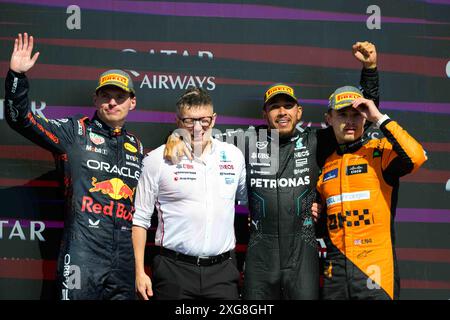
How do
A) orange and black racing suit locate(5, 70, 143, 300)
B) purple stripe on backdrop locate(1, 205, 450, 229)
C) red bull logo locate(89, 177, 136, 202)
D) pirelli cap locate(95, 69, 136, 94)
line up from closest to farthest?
orange and black racing suit locate(5, 70, 143, 300) → red bull logo locate(89, 177, 136, 202) → pirelli cap locate(95, 69, 136, 94) → purple stripe on backdrop locate(1, 205, 450, 229)

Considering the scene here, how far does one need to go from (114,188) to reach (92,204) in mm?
167

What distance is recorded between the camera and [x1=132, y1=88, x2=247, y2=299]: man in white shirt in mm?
3107

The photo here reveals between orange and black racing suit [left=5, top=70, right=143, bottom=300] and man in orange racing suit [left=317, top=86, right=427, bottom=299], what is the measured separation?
124 cm

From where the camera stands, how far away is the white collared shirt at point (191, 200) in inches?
124

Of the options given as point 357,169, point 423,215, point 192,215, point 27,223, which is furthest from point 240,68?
point 27,223

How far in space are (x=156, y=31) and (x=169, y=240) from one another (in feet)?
5.57

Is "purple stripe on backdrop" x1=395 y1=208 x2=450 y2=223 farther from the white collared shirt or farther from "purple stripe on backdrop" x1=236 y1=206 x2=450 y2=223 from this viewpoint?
the white collared shirt

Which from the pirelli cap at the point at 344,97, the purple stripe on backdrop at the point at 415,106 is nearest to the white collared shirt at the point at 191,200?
the pirelli cap at the point at 344,97

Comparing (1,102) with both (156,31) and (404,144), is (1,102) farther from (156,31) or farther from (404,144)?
(404,144)

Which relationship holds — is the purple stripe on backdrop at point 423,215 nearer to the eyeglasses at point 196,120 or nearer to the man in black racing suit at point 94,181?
the eyeglasses at point 196,120

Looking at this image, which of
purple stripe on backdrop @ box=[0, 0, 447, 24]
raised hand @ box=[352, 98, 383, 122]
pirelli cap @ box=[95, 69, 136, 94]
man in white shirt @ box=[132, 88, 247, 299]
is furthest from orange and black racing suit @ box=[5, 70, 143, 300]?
raised hand @ box=[352, 98, 383, 122]

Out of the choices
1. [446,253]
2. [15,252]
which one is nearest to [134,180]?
[15,252]

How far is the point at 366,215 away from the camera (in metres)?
3.21

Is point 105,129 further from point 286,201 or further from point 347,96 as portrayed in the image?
point 347,96
